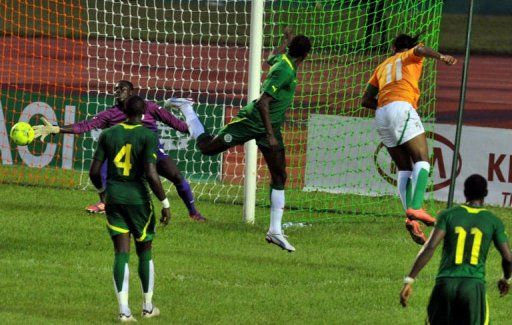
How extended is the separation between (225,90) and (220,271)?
A: 7871mm

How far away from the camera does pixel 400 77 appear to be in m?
13.7

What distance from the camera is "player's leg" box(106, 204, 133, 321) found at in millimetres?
10648

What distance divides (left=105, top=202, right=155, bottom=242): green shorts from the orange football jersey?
13.2ft

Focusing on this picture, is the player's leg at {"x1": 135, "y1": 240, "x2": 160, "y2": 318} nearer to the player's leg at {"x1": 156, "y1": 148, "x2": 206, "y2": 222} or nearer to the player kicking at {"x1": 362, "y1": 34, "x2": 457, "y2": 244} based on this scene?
the player kicking at {"x1": 362, "y1": 34, "x2": 457, "y2": 244}

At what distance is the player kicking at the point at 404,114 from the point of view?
13586 millimetres

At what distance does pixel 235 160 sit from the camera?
20.1 m

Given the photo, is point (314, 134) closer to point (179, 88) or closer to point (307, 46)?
point (179, 88)

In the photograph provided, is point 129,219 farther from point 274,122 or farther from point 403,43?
point 403,43

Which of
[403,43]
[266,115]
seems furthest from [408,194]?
[266,115]

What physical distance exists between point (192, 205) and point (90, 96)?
4.85 m

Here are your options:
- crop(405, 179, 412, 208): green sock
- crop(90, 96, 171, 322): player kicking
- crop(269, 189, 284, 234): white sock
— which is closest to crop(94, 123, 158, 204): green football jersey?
crop(90, 96, 171, 322): player kicking

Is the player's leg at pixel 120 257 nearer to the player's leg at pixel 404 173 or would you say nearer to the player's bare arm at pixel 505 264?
the player's bare arm at pixel 505 264

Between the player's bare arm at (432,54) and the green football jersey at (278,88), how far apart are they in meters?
1.34

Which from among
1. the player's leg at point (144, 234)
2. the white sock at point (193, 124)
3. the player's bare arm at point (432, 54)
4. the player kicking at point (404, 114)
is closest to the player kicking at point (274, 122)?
the white sock at point (193, 124)
